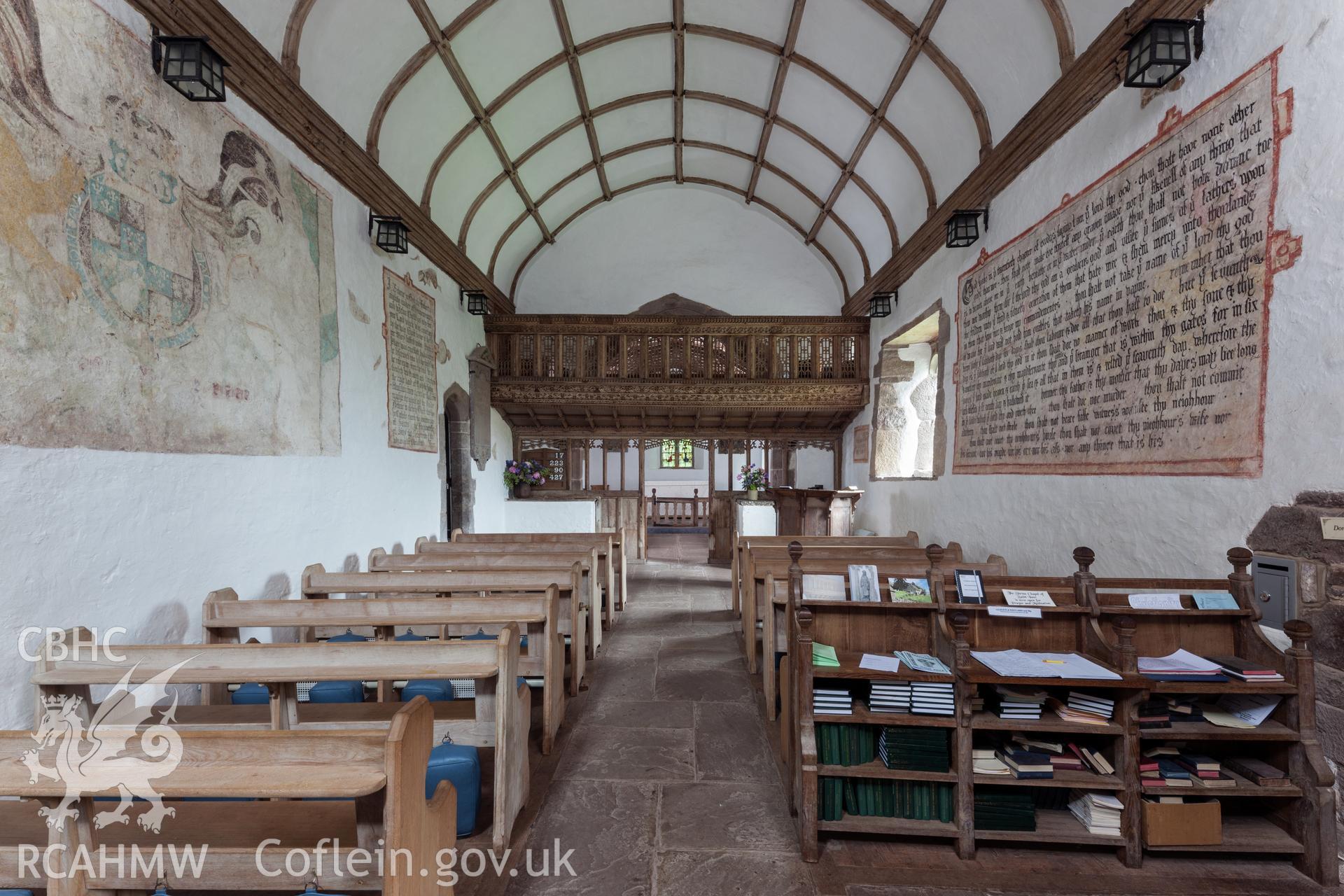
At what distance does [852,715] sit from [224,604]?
9.29 feet

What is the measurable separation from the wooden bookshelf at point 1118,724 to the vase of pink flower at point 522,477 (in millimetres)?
6649

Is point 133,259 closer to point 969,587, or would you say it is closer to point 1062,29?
point 969,587

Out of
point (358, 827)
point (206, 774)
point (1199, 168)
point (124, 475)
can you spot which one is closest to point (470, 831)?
point (358, 827)

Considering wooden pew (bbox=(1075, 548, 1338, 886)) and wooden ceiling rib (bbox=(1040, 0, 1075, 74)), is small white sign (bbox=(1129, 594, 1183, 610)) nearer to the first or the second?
wooden pew (bbox=(1075, 548, 1338, 886))

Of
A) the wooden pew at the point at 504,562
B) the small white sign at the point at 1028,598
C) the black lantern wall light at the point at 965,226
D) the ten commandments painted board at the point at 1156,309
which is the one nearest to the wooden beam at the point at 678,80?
the black lantern wall light at the point at 965,226

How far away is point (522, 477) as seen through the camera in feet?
28.4

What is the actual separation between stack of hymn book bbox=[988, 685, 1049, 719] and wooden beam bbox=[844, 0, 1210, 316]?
3.24 meters

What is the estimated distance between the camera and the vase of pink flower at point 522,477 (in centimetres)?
862

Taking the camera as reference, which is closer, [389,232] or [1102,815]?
Result: [1102,815]

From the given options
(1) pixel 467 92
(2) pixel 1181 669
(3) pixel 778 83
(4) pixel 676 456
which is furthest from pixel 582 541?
(4) pixel 676 456

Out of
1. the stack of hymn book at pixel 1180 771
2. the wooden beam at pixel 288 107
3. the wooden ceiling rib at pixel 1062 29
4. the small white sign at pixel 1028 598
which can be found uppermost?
the wooden ceiling rib at pixel 1062 29

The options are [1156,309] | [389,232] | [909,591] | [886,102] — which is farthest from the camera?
[886,102]

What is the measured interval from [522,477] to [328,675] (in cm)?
671

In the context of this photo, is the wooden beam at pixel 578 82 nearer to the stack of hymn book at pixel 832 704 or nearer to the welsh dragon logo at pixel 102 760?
the stack of hymn book at pixel 832 704
